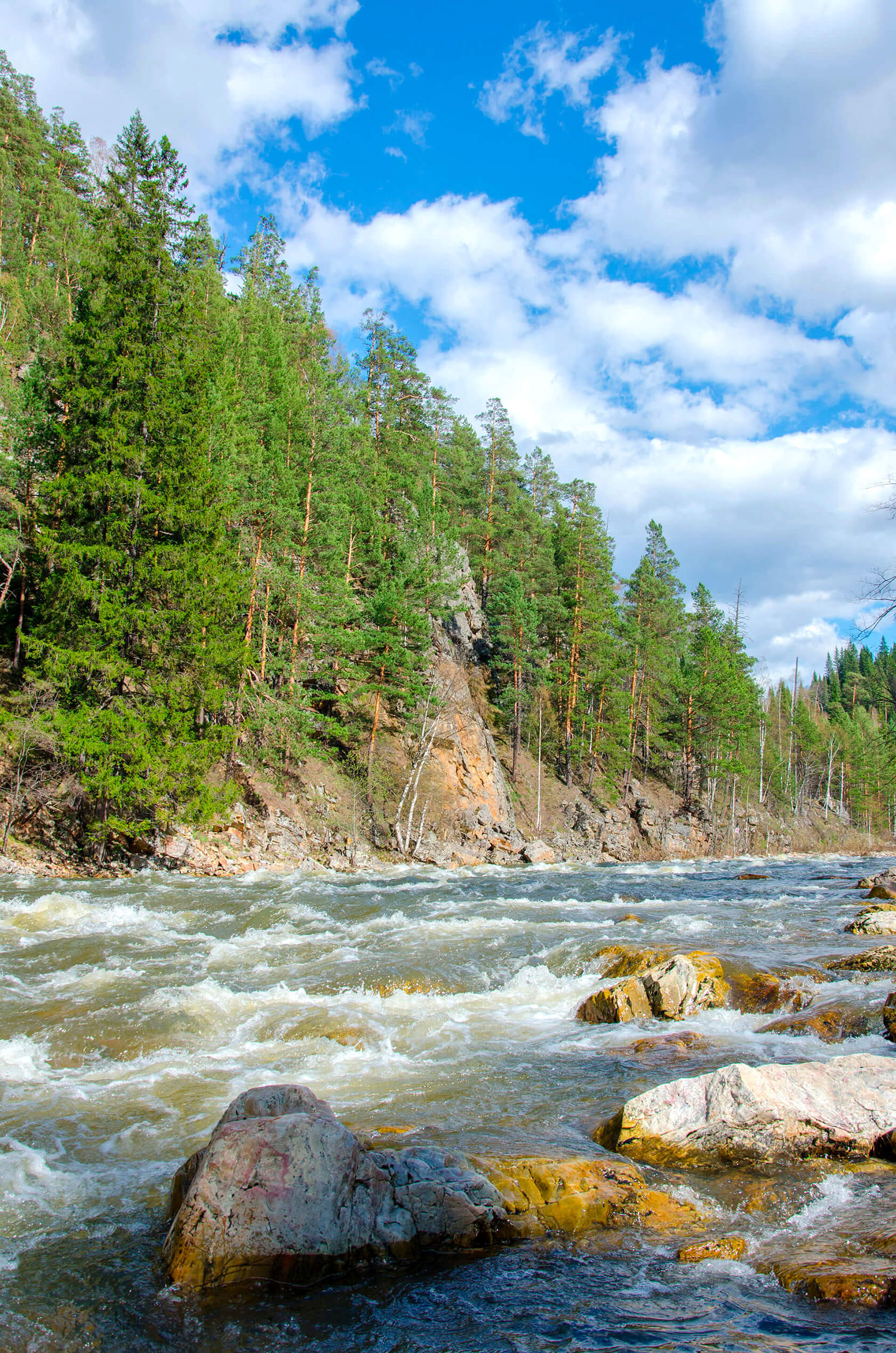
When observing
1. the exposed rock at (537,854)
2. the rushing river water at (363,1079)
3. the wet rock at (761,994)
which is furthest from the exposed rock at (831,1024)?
the exposed rock at (537,854)

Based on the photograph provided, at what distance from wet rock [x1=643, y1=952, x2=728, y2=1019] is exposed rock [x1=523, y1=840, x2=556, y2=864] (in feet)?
73.5

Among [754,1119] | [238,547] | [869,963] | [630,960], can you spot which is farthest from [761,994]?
[238,547]

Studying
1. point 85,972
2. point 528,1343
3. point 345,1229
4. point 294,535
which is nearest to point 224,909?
point 85,972

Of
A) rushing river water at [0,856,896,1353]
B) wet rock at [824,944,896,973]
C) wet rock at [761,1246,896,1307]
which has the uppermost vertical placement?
wet rock at [824,944,896,973]

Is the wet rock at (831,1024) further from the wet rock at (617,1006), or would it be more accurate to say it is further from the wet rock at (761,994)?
the wet rock at (617,1006)

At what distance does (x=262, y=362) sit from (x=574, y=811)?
1080 inches

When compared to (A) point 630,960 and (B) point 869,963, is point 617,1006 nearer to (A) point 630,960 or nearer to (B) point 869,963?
(A) point 630,960

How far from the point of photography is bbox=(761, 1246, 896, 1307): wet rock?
393 cm

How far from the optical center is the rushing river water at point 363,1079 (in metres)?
3.85

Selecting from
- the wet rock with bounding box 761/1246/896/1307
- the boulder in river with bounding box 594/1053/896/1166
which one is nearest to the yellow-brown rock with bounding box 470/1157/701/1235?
the boulder in river with bounding box 594/1053/896/1166

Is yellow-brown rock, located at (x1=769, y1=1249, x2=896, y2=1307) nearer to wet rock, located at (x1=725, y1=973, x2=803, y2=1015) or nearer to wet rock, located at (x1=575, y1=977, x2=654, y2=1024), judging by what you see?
wet rock, located at (x1=575, y1=977, x2=654, y2=1024)

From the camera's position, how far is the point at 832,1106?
5.76 m

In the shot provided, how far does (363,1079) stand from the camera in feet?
23.9

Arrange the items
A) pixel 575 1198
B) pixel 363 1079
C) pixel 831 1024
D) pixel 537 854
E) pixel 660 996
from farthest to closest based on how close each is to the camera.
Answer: pixel 537 854, pixel 660 996, pixel 831 1024, pixel 363 1079, pixel 575 1198
